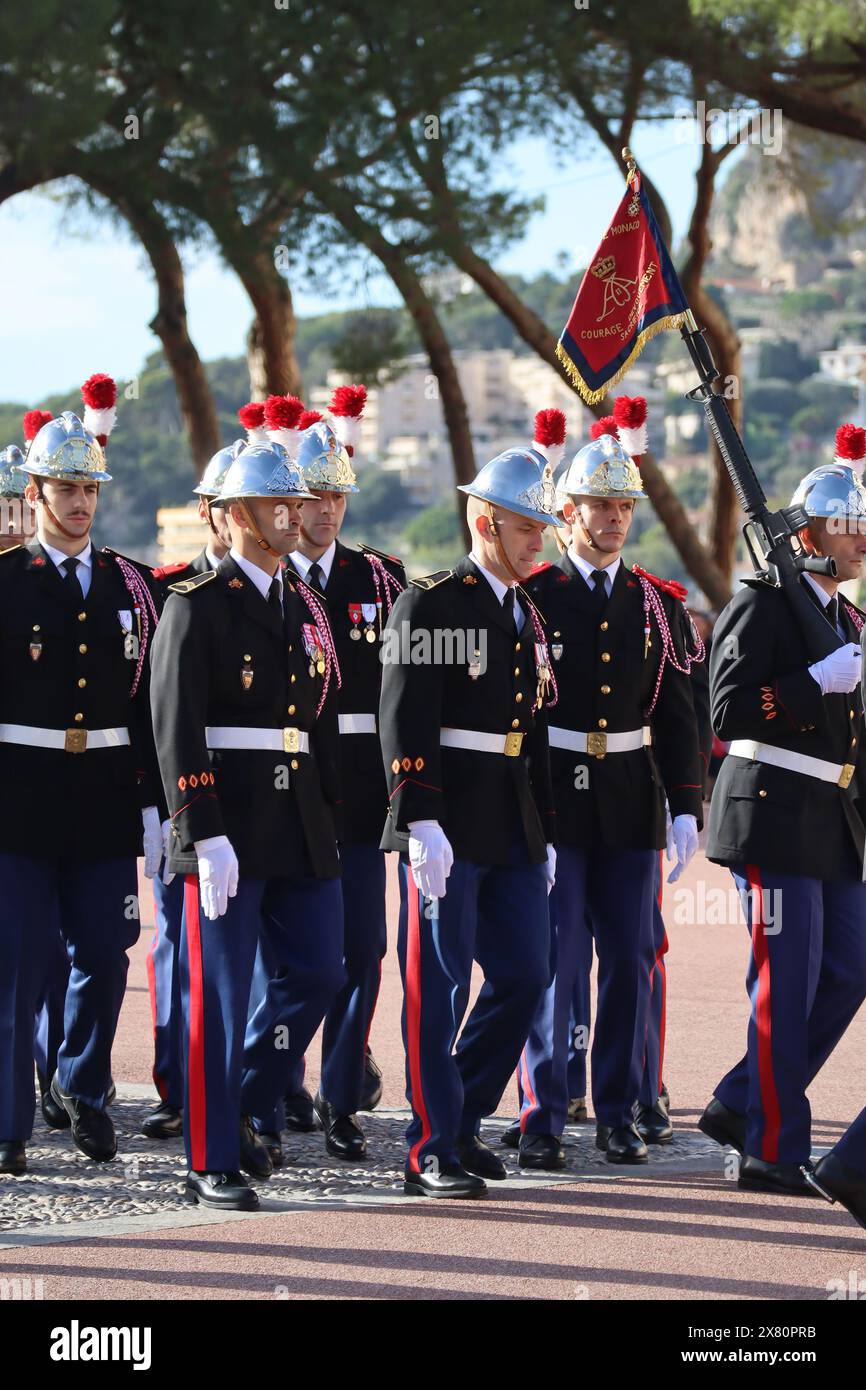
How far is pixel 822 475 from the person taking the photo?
6.83 metres

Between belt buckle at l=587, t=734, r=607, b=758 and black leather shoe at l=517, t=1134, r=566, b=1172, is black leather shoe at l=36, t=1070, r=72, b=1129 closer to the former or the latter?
black leather shoe at l=517, t=1134, r=566, b=1172

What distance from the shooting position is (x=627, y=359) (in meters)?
7.89

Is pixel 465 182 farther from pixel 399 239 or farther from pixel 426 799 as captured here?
pixel 426 799

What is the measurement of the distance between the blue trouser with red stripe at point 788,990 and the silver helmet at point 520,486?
1235 millimetres

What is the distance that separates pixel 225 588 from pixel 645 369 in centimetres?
19549

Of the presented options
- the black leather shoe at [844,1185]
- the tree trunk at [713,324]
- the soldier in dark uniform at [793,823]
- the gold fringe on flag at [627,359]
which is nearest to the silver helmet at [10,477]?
the gold fringe on flag at [627,359]

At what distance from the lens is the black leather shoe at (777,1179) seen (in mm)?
6617

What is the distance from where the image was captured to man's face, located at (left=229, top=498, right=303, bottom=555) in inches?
257

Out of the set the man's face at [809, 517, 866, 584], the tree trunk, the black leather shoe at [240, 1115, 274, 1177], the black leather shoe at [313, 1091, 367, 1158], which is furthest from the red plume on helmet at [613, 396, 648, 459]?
the tree trunk

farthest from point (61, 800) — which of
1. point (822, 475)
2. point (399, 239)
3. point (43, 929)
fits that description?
point (399, 239)

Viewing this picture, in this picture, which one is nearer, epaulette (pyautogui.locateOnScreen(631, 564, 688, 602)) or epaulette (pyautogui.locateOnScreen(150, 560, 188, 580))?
epaulette (pyautogui.locateOnScreen(631, 564, 688, 602))

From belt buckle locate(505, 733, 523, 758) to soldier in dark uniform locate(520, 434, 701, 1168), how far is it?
0.55 metres

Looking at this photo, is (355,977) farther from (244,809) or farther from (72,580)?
(72,580)

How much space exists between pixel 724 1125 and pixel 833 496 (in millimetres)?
1945
